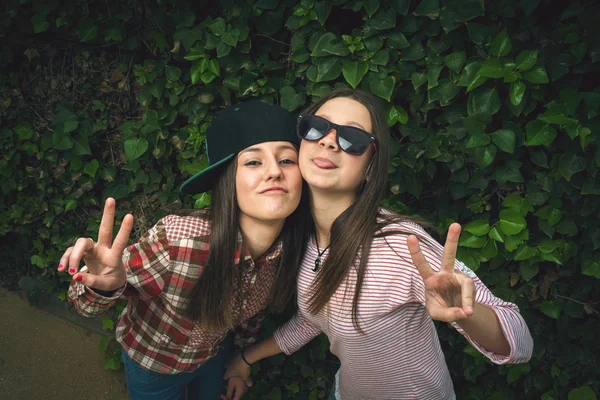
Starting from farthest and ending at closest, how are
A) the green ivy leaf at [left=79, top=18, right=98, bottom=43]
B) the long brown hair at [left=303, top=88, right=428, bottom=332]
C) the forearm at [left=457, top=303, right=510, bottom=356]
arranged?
the green ivy leaf at [left=79, top=18, right=98, bottom=43] → the long brown hair at [left=303, top=88, right=428, bottom=332] → the forearm at [left=457, top=303, right=510, bottom=356]

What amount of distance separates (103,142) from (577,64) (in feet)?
9.96

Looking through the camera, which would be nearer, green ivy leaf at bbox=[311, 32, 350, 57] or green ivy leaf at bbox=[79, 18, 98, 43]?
green ivy leaf at bbox=[311, 32, 350, 57]

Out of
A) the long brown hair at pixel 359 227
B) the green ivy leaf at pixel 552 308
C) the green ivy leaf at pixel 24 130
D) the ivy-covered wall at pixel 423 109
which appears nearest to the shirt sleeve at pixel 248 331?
the ivy-covered wall at pixel 423 109

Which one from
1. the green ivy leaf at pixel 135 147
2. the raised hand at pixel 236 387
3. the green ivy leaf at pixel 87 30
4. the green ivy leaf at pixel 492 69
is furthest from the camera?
the green ivy leaf at pixel 87 30

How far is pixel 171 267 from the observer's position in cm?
201

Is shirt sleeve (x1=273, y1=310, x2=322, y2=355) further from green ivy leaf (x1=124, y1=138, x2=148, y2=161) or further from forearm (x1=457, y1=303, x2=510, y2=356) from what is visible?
green ivy leaf (x1=124, y1=138, x2=148, y2=161)

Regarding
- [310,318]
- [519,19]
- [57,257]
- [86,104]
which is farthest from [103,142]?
[519,19]

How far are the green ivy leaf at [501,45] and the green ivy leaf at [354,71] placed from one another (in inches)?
22.7

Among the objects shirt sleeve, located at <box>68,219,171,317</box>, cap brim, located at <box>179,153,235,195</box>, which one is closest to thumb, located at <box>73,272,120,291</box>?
shirt sleeve, located at <box>68,219,171,317</box>

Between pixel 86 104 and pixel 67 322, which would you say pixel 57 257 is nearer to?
pixel 67 322

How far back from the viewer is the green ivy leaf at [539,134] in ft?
6.61

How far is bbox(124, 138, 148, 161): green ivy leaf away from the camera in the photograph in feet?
9.44

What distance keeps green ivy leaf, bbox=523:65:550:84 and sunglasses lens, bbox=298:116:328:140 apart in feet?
2.95

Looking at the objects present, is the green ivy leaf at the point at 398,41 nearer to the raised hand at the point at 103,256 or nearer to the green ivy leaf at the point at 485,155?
the green ivy leaf at the point at 485,155
